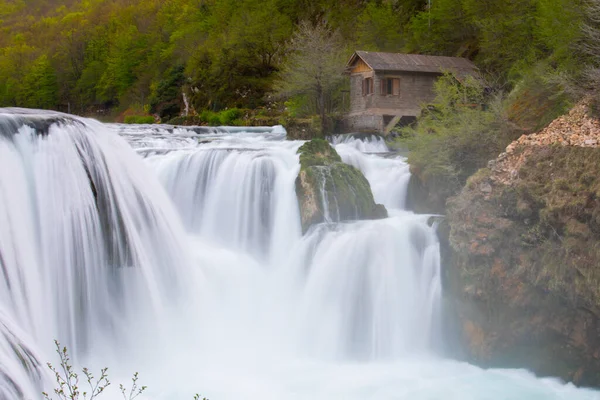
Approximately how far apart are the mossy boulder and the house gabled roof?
14.0 metres

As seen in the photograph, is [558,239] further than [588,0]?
No

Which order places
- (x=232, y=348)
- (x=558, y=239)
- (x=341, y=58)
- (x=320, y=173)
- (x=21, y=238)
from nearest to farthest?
(x=21, y=238), (x=558, y=239), (x=232, y=348), (x=320, y=173), (x=341, y=58)

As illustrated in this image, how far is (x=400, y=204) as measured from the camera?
17.6 m

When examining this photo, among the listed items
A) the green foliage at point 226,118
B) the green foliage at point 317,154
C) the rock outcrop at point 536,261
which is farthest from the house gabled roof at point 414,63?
the rock outcrop at point 536,261

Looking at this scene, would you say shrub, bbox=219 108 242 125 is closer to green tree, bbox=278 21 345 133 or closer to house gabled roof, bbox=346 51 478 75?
green tree, bbox=278 21 345 133

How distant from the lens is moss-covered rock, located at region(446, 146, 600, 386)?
437 inches

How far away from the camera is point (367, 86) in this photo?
30219 mm

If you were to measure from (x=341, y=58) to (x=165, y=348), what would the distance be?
2434 cm

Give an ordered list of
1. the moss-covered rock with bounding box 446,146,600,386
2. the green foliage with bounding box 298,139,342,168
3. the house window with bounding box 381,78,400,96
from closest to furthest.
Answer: the moss-covered rock with bounding box 446,146,600,386 → the green foliage with bounding box 298,139,342,168 → the house window with bounding box 381,78,400,96

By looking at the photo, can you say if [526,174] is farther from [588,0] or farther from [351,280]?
[588,0]

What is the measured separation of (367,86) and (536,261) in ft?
64.6

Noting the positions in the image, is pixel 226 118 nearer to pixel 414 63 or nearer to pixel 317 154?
pixel 414 63

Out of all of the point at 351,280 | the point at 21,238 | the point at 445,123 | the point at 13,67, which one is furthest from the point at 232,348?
the point at 13,67

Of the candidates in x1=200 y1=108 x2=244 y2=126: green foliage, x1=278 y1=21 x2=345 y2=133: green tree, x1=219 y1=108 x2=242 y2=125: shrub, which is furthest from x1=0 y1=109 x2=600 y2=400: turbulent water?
x1=219 y1=108 x2=242 y2=125: shrub
